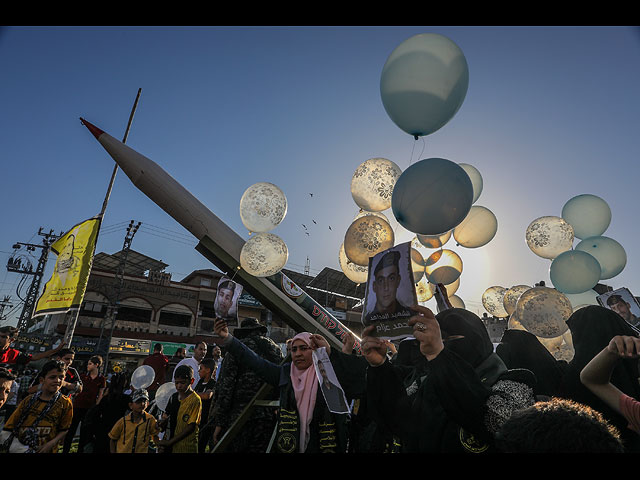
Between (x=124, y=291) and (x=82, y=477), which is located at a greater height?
(x=124, y=291)

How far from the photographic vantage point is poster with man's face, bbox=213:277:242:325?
3.56 m

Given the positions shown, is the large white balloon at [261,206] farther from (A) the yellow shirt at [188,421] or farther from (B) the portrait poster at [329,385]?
(B) the portrait poster at [329,385]

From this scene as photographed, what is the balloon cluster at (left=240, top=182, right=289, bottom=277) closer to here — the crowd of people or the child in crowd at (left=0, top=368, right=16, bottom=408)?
the crowd of people

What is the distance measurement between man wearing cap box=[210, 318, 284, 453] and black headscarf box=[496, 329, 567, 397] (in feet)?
7.79

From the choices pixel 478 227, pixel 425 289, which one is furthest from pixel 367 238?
pixel 478 227

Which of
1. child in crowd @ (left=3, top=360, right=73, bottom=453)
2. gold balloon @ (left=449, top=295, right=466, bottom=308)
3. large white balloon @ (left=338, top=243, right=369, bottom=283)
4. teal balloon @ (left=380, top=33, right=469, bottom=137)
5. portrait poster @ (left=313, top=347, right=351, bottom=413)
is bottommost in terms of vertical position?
child in crowd @ (left=3, top=360, right=73, bottom=453)

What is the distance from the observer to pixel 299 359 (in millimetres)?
3199

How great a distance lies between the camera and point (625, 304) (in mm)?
3227

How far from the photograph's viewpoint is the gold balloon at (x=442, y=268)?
4.73 meters

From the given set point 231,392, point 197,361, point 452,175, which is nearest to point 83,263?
point 197,361

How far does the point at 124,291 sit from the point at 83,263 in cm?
2502

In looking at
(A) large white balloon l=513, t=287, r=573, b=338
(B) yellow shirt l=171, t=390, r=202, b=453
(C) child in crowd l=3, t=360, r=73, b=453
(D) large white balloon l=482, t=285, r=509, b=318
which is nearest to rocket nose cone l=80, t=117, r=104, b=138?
(C) child in crowd l=3, t=360, r=73, b=453

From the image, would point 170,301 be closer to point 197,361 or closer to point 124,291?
point 124,291

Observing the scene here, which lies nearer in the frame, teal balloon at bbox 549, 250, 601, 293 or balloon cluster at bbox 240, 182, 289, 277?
teal balloon at bbox 549, 250, 601, 293
